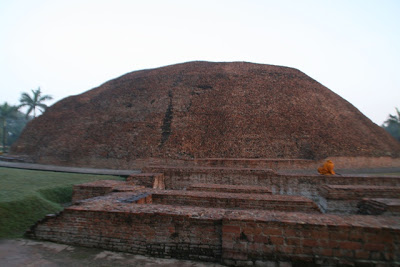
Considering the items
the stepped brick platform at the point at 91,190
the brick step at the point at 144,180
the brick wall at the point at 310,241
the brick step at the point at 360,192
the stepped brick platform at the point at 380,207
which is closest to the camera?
the brick wall at the point at 310,241

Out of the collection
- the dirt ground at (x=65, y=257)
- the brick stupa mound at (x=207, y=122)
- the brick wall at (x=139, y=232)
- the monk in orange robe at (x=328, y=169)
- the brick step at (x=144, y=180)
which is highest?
the brick stupa mound at (x=207, y=122)

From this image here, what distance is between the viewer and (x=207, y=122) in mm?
16953

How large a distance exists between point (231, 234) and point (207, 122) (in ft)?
45.6

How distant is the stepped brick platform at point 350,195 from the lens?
5969 millimetres

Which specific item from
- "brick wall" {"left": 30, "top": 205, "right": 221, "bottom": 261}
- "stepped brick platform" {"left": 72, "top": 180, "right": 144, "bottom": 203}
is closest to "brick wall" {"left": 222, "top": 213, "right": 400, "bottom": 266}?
"brick wall" {"left": 30, "top": 205, "right": 221, "bottom": 261}

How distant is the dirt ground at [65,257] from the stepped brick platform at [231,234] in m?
0.12

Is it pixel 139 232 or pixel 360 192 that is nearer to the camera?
pixel 139 232

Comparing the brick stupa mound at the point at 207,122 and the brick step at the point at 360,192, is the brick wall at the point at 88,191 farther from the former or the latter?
the brick stupa mound at the point at 207,122

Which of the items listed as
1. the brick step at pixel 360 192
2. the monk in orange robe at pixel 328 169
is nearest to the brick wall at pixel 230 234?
the brick step at pixel 360 192

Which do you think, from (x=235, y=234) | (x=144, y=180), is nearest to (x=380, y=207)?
(x=235, y=234)

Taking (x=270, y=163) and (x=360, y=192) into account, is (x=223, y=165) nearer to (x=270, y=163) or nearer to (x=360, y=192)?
(x=270, y=163)

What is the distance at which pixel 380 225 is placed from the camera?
3.06 meters

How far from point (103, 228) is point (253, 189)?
3810 millimetres

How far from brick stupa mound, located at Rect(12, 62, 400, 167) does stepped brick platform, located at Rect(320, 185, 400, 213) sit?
27.5ft
